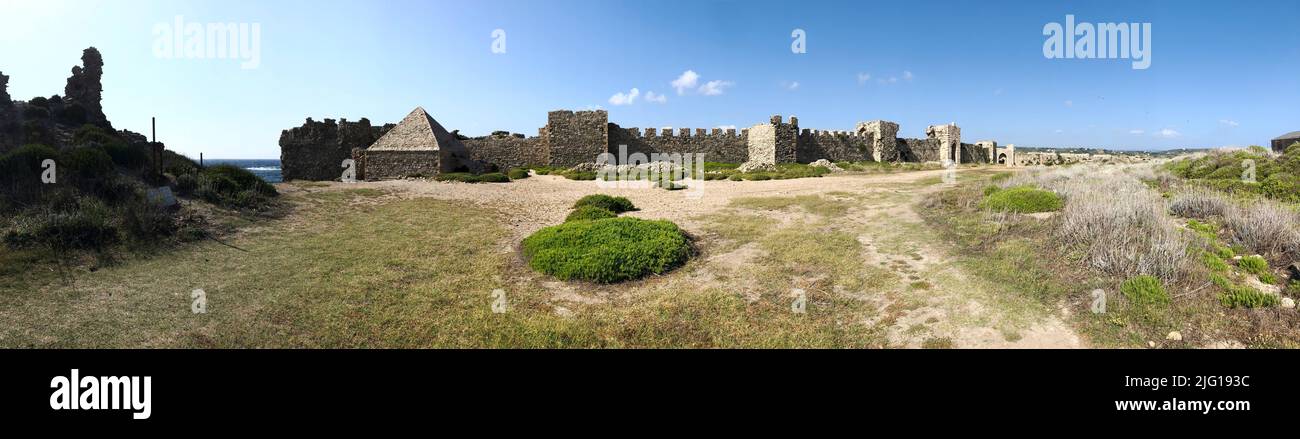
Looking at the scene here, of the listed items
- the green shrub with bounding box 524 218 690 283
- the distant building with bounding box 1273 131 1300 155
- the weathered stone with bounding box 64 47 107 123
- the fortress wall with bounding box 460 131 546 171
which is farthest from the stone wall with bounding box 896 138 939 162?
the weathered stone with bounding box 64 47 107 123

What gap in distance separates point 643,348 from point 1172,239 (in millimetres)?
8058

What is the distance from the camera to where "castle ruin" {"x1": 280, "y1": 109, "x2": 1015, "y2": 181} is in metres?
34.1

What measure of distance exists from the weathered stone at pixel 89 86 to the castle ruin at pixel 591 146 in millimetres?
8204

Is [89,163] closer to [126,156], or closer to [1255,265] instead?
[126,156]

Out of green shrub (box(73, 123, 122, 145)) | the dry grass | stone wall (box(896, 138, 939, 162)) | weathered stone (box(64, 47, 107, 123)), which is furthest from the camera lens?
stone wall (box(896, 138, 939, 162))

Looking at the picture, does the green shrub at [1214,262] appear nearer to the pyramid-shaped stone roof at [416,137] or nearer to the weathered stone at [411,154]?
the weathered stone at [411,154]

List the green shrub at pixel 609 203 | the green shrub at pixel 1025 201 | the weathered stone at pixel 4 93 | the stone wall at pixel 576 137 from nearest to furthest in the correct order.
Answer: the green shrub at pixel 1025 201 → the green shrub at pixel 609 203 → the weathered stone at pixel 4 93 → the stone wall at pixel 576 137

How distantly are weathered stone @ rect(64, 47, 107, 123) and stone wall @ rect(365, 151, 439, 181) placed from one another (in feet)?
43.0

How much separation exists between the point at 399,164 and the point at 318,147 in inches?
376

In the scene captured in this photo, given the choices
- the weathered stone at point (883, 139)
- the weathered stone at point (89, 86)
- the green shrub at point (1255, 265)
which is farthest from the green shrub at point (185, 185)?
the weathered stone at point (883, 139)

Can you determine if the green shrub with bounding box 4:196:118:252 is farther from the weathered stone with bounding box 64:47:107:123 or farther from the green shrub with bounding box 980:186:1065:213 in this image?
the weathered stone with bounding box 64:47:107:123

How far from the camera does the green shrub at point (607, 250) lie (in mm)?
9773
